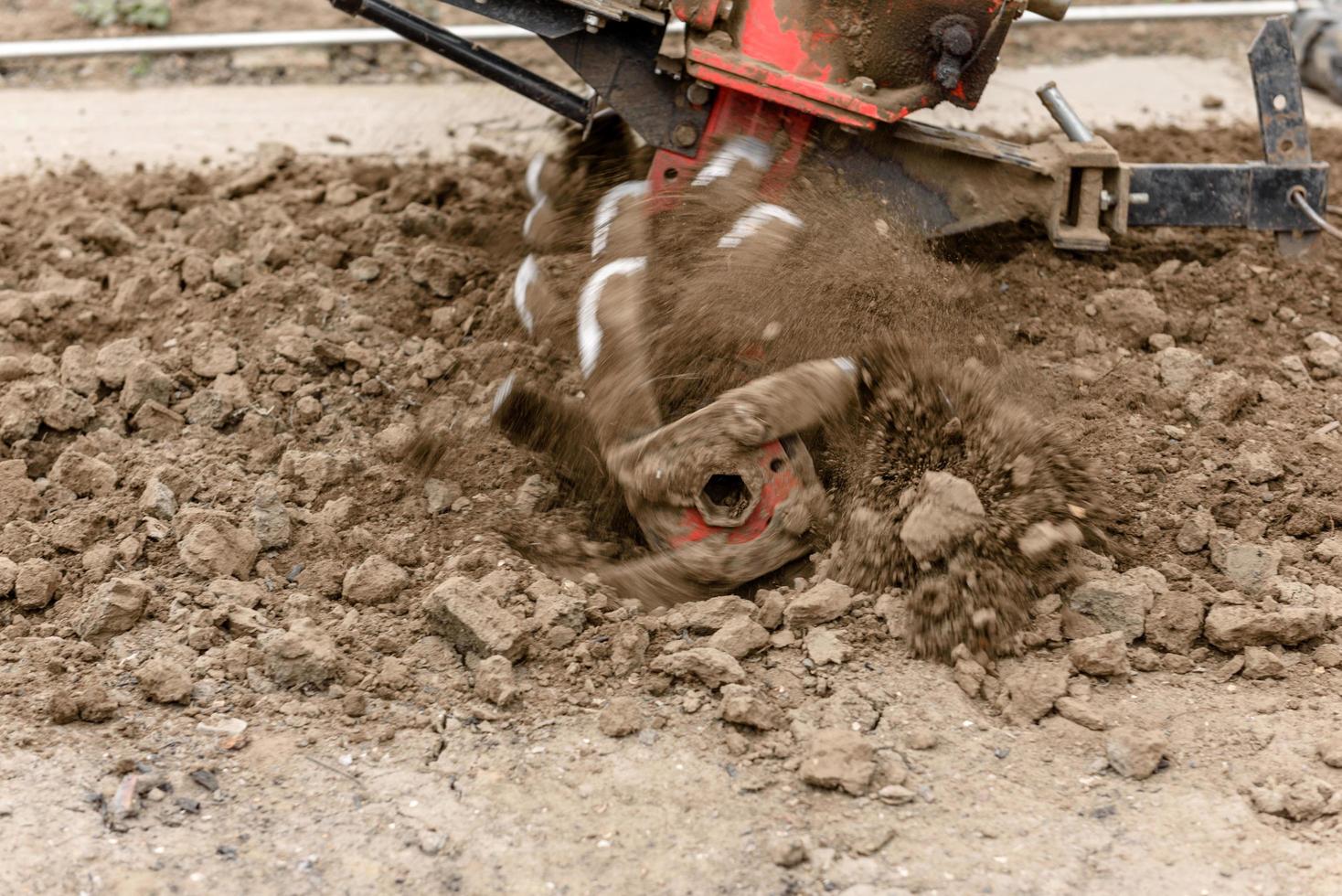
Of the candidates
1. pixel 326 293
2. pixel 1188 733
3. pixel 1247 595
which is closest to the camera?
pixel 1188 733

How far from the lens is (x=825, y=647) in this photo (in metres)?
2.70

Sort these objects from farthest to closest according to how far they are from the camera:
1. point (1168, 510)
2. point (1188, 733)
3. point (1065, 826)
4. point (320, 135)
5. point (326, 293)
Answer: point (320, 135) < point (326, 293) < point (1168, 510) < point (1188, 733) < point (1065, 826)

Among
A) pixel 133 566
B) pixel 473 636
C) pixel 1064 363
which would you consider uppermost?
pixel 1064 363

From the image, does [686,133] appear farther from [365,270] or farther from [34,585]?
[34,585]

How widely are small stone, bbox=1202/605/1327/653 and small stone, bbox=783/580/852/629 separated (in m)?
0.77

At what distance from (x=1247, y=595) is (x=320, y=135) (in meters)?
3.66

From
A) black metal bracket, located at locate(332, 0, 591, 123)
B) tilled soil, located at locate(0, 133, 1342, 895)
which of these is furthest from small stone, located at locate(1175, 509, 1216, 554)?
black metal bracket, located at locate(332, 0, 591, 123)

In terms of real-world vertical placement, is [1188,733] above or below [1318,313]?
below

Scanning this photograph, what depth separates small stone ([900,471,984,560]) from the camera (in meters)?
2.71

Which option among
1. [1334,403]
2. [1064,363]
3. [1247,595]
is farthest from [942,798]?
[1334,403]

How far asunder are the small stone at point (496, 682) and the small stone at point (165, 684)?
0.57 meters

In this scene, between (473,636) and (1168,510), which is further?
(1168,510)

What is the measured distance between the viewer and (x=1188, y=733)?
254 centimetres

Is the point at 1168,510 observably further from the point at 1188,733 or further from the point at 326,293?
the point at 326,293
